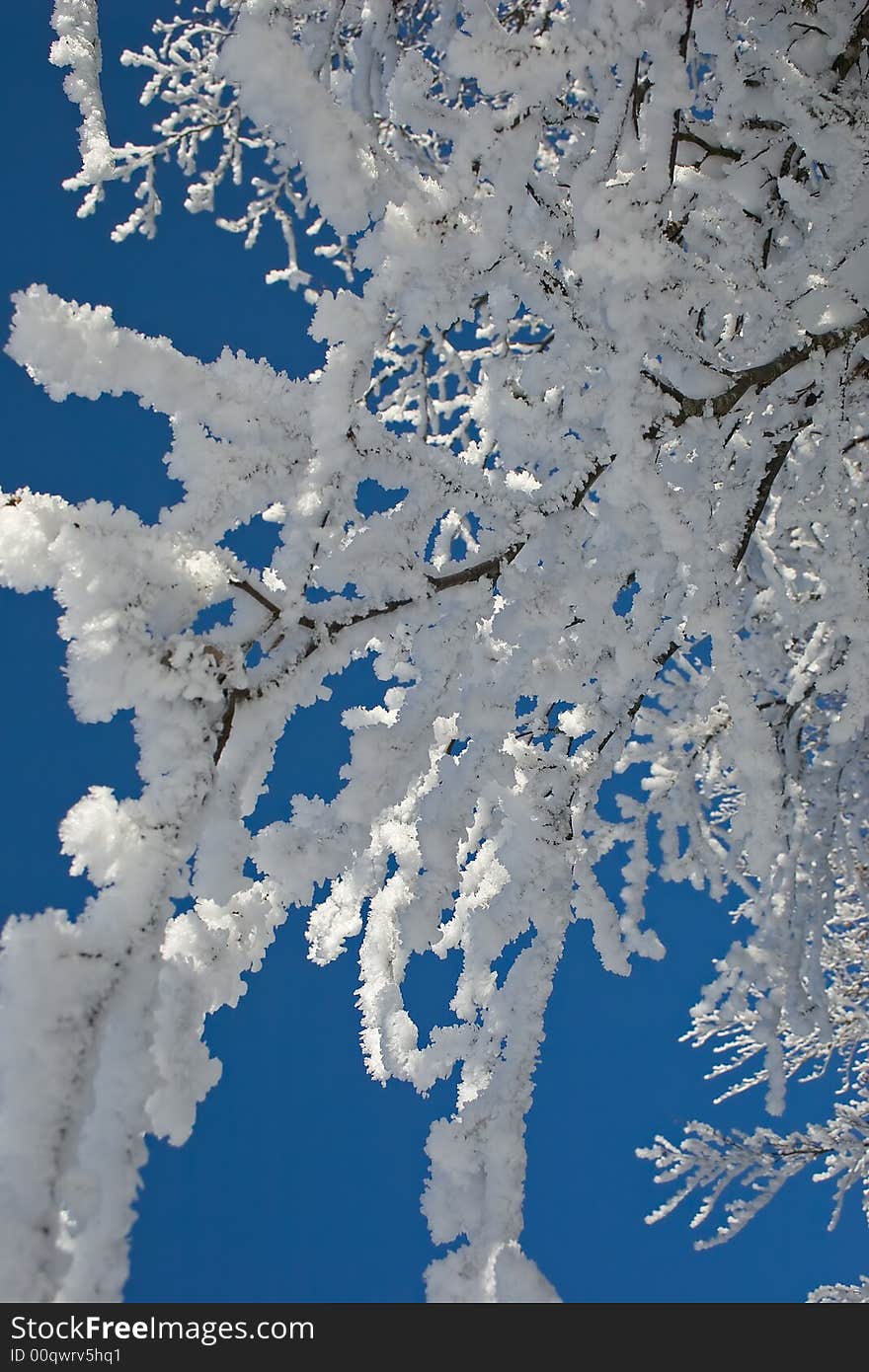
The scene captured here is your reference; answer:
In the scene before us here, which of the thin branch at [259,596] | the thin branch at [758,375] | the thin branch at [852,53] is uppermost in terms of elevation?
the thin branch at [852,53]

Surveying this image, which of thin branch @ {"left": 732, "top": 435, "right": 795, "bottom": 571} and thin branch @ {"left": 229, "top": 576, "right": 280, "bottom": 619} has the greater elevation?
thin branch @ {"left": 732, "top": 435, "right": 795, "bottom": 571}

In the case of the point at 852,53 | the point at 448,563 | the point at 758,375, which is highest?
the point at 852,53

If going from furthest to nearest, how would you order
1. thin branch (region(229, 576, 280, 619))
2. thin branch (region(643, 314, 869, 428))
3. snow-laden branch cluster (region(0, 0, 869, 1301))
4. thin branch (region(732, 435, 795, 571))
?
1. thin branch (region(732, 435, 795, 571))
2. thin branch (region(643, 314, 869, 428))
3. thin branch (region(229, 576, 280, 619))
4. snow-laden branch cluster (region(0, 0, 869, 1301))

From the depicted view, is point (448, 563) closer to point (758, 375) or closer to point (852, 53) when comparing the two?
point (758, 375)

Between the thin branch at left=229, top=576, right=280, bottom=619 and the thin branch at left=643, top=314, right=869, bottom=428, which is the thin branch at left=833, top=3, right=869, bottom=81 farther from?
the thin branch at left=229, top=576, right=280, bottom=619

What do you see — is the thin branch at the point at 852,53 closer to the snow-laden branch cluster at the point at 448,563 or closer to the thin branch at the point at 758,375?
the snow-laden branch cluster at the point at 448,563

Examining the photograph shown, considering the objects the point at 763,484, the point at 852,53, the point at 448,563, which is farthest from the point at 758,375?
the point at 852,53

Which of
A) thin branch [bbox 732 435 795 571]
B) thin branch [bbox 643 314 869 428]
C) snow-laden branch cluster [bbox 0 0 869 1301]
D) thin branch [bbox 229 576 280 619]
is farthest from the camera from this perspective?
thin branch [bbox 732 435 795 571]

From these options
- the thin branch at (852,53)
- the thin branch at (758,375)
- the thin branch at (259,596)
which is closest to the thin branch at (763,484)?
the thin branch at (758,375)

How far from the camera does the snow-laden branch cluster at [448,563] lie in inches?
39.4

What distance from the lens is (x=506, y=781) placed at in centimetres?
157

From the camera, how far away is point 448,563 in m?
1.67

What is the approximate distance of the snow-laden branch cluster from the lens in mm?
1001

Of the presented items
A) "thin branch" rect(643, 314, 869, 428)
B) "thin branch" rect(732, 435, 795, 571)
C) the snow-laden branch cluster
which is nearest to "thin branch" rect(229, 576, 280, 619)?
the snow-laden branch cluster
